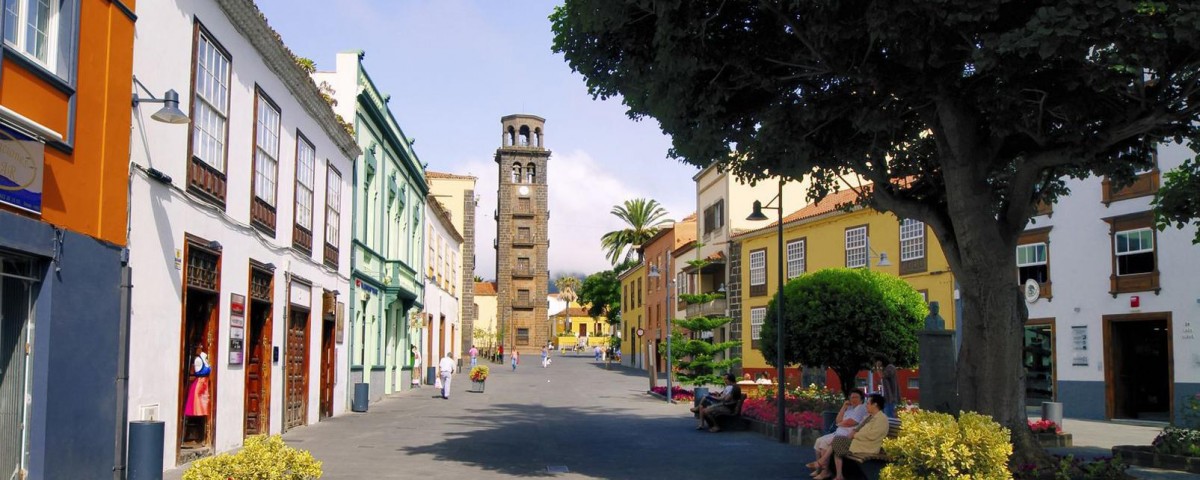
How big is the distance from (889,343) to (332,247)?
12.2 meters

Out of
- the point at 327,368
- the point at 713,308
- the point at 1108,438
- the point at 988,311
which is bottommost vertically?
the point at 1108,438

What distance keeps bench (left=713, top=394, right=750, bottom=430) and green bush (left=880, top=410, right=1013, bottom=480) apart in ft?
32.9

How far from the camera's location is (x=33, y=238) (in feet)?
29.3

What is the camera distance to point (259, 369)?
55.5 feet

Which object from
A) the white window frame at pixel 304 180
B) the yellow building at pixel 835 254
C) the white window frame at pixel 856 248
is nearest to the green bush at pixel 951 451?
the white window frame at pixel 304 180

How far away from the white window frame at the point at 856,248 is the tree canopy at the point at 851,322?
13.2m

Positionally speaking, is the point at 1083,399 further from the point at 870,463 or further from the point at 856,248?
the point at 870,463

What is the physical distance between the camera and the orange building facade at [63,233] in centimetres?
877

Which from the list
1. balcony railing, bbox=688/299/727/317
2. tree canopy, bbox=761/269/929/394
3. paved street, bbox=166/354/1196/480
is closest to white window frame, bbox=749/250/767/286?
balcony railing, bbox=688/299/727/317

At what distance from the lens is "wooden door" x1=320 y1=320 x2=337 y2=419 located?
22.1 metres

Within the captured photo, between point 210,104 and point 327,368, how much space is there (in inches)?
385

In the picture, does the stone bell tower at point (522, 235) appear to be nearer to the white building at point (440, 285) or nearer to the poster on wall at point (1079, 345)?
the white building at point (440, 285)

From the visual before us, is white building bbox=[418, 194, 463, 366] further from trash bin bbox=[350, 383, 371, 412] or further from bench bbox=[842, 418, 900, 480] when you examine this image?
bench bbox=[842, 418, 900, 480]

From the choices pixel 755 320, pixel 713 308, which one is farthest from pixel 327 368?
pixel 713 308
